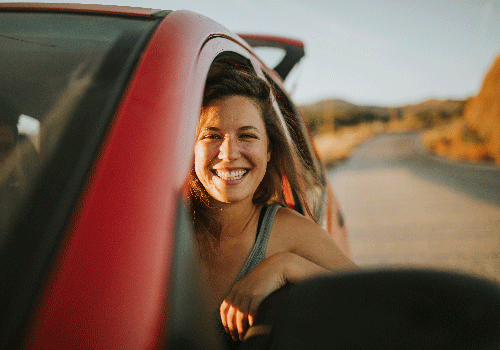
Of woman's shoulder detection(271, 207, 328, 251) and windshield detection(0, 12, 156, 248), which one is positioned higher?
windshield detection(0, 12, 156, 248)

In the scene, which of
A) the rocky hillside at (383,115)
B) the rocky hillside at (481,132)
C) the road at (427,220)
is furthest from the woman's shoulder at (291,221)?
the rocky hillside at (383,115)

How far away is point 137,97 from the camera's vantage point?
0.80m

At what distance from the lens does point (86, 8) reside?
1.15m

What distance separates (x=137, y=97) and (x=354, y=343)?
0.62 m

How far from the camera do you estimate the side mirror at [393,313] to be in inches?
21.4

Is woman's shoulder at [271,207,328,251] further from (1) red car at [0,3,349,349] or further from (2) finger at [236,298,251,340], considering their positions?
(1) red car at [0,3,349,349]

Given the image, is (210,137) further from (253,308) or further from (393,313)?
(393,313)

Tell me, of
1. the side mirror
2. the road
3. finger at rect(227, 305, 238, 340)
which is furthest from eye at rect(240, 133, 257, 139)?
the road

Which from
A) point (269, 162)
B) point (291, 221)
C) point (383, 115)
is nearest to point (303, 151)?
point (269, 162)

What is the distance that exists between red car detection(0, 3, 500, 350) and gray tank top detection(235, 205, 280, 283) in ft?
1.45

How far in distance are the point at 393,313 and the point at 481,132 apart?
27.3m

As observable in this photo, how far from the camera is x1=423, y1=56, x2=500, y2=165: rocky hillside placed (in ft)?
58.1

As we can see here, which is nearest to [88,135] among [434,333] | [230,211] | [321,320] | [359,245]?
[321,320]

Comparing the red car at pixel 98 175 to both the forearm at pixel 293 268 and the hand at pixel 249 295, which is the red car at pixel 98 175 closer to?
the hand at pixel 249 295
